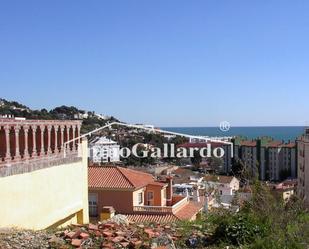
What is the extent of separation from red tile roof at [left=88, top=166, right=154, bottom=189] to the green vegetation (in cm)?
1117

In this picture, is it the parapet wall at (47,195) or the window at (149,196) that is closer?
the parapet wall at (47,195)

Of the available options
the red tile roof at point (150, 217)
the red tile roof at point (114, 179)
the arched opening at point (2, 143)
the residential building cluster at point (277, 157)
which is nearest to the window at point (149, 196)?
the red tile roof at point (114, 179)

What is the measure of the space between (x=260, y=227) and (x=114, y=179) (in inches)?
537

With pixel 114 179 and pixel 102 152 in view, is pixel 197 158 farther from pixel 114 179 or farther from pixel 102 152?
pixel 114 179

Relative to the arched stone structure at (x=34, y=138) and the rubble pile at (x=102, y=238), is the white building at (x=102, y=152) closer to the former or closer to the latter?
the arched stone structure at (x=34, y=138)

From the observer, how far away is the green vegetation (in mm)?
6555

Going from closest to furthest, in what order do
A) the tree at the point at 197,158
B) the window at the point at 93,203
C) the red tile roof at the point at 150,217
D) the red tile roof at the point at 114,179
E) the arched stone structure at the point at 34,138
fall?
the arched stone structure at the point at 34,138
the red tile roof at the point at 150,217
the window at the point at 93,203
the red tile roof at the point at 114,179
the tree at the point at 197,158

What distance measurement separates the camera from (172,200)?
2366 cm

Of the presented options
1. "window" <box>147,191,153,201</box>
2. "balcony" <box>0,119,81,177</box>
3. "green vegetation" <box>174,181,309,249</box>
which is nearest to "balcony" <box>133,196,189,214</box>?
"window" <box>147,191,153,201</box>

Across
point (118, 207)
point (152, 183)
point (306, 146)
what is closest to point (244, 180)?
point (118, 207)

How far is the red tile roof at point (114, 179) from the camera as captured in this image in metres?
20.3

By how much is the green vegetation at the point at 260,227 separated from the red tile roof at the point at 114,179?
11.2 m

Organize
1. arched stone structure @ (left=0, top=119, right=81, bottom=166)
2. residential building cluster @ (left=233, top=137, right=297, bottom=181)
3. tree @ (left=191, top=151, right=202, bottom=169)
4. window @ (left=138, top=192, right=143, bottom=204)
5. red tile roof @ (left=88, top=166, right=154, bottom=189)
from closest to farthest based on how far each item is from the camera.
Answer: arched stone structure @ (left=0, top=119, right=81, bottom=166) → red tile roof @ (left=88, top=166, right=154, bottom=189) → window @ (left=138, top=192, right=143, bottom=204) → tree @ (left=191, top=151, right=202, bottom=169) → residential building cluster @ (left=233, top=137, right=297, bottom=181)

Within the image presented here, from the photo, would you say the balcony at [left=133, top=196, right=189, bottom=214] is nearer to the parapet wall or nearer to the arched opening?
the parapet wall
